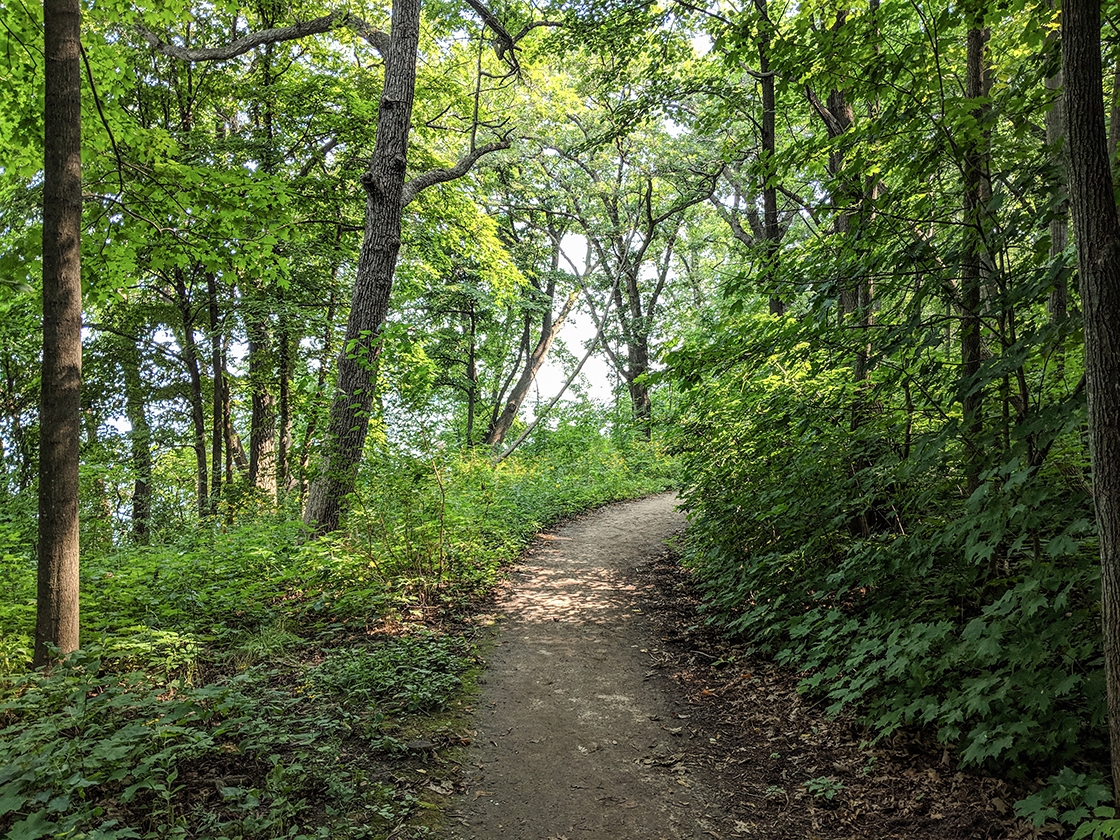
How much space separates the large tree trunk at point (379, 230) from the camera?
6.76 m

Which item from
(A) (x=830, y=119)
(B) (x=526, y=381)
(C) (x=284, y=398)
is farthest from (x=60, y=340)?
(B) (x=526, y=381)

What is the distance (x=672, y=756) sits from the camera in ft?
12.6

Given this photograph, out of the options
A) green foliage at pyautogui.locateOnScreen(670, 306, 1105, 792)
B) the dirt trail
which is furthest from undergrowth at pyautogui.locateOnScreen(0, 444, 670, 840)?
green foliage at pyautogui.locateOnScreen(670, 306, 1105, 792)

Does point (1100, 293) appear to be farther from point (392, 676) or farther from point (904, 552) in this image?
point (392, 676)

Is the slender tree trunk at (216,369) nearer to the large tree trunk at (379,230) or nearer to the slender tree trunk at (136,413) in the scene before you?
the slender tree trunk at (136,413)

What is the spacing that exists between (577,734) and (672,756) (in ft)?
2.31

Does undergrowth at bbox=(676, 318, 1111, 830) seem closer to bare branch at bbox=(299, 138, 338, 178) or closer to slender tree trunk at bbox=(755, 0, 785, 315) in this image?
slender tree trunk at bbox=(755, 0, 785, 315)

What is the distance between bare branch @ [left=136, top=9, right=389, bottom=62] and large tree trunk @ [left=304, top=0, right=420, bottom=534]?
0.92 metres

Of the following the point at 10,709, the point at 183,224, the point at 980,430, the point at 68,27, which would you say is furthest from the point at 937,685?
the point at 183,224

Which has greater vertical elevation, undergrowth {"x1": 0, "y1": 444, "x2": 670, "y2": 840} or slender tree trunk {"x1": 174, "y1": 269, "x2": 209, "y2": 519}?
slender tree trunk {"x1": 174, "y1": 269, "x2": 209, "y2": 519}

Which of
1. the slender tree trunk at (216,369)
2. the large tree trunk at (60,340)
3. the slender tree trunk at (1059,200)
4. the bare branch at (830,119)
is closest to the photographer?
the slender tree trunk at (1059,200)

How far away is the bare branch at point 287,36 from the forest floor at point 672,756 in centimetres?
831

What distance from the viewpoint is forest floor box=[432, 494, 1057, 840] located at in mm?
3037

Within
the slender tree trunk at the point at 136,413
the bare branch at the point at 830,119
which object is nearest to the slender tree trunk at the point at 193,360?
the slender tree trunk at the point at 136,413
